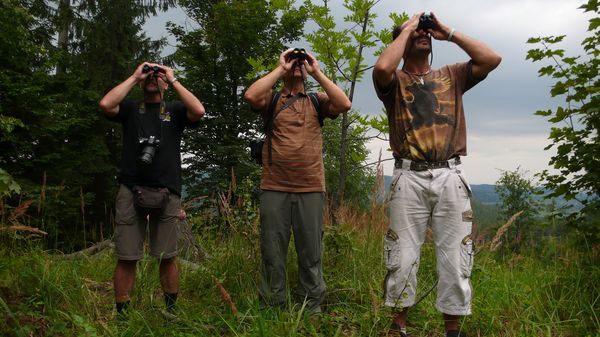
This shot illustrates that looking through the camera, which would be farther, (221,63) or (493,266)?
(221,63)

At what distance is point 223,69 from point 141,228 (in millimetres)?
16532

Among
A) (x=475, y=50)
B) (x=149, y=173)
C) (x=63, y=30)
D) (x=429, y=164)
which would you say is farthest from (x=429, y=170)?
(x=63, y=30)

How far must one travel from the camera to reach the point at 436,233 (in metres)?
2.73

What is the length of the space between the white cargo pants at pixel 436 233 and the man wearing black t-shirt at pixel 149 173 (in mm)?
1507

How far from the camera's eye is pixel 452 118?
2.77 meters

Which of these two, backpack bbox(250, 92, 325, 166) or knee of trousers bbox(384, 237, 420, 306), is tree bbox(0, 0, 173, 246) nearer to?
backpack bbox(250, 92, 325, 166)

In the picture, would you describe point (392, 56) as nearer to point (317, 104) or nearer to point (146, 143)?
point (317, 104)

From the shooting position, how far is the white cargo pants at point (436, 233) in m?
2.64

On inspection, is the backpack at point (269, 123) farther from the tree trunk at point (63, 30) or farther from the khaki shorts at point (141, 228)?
the tree trunk at point (63, 30)

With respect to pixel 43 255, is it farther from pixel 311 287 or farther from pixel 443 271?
pixel 443 271

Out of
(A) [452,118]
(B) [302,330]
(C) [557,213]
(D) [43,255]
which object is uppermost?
(A) [452,118]

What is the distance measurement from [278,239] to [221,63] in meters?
16.8

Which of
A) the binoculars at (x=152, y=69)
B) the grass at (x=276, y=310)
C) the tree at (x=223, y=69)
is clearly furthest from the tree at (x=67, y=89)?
the binoculars at (x=152, y=69)

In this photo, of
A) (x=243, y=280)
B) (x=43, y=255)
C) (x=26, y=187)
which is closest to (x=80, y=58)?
(x=26, y=187)
